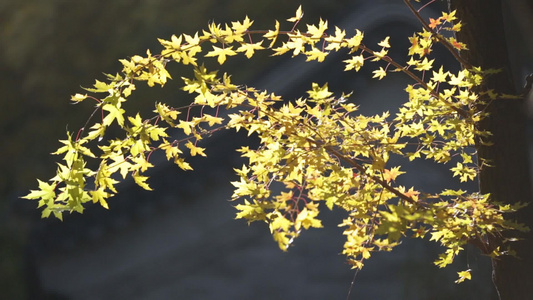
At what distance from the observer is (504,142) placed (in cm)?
260

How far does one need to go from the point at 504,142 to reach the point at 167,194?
4.34 m

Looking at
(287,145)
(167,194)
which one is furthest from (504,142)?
(167,194)

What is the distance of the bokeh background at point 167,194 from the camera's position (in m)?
5.80

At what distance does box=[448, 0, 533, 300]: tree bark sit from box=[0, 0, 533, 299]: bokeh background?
2.93m

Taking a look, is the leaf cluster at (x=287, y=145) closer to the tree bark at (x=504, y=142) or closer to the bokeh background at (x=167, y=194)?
the tree bark at (x=504, y=142)

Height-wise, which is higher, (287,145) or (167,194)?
(167,194)

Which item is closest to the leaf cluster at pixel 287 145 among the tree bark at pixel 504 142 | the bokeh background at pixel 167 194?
the tree bark at pixel 504 142

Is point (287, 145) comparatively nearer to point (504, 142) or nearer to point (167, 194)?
point (504, 142)

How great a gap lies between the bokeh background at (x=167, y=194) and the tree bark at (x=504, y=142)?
2.93 metres

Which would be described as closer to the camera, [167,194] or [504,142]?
[504,142]

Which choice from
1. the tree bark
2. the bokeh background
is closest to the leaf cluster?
the tree bark

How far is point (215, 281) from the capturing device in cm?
594

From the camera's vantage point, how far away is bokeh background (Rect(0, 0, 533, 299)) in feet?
19.0

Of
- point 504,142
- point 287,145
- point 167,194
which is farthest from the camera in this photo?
point 167,194
